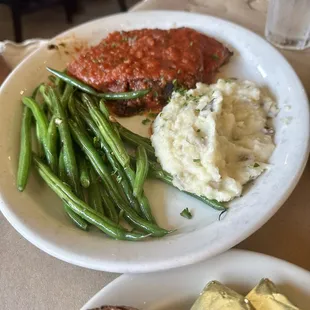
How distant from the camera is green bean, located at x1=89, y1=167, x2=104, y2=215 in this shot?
1941mm

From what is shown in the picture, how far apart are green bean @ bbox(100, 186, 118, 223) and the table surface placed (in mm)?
234

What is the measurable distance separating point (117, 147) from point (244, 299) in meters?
0.92

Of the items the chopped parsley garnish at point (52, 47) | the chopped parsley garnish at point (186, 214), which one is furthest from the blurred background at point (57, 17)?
the chopped parsley garnish at point (186, 214)

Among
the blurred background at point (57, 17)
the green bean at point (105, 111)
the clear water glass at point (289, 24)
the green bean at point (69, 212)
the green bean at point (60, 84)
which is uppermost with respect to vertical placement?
the clear water glass at point (289, 24)

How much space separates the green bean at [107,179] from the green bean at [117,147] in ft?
0.17

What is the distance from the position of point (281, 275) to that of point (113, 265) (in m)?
0.60

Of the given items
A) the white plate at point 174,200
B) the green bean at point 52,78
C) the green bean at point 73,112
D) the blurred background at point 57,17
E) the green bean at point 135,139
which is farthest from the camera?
the blurred background at point 57,17

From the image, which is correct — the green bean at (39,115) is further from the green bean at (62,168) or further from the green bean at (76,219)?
the green bean at (76,219)

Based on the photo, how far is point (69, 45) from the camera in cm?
272

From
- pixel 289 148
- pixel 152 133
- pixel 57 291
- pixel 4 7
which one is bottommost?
pixel 4 7

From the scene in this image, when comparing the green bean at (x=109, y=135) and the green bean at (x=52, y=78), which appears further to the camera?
the green bean at (x=52, y=78)

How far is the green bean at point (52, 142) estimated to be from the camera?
2112mm

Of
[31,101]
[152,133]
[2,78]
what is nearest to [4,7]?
[2,78]

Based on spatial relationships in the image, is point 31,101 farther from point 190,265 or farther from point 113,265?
point 190,265
